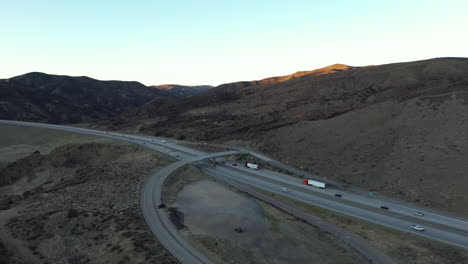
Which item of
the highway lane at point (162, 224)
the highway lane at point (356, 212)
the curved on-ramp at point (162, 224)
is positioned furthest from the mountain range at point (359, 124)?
the curved on-ramp at point (162, 224)

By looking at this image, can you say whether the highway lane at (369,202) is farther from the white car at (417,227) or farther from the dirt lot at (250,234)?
the dirt lot at (250,234)

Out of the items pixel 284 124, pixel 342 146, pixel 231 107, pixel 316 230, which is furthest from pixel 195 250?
pixel 231 107

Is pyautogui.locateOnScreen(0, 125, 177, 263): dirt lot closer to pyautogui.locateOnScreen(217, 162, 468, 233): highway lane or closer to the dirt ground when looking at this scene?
pyautogui.locateOnScreen(217, 162, 468, 233): highway lane

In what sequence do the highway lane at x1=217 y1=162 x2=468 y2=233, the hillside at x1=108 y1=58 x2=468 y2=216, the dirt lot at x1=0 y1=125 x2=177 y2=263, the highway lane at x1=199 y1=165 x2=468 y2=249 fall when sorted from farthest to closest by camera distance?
the hillside at x1=108 y1=58 x2=468 y2=216, the highway lane at x1=217 y1=162 x2=468 y2=233, the highway lane at x1=199 y1=165 x2=468 y2=249, the dirt lot at x1=0 y1=125 x2=177 y2=263

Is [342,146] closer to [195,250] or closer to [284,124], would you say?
[284,124]

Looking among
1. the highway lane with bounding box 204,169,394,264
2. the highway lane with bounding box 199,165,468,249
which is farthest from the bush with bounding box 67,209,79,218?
the highway lane with bounding box 199,165,468,249
